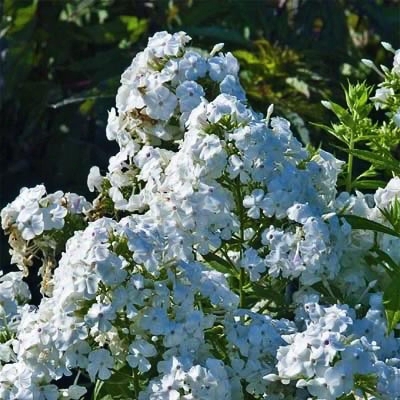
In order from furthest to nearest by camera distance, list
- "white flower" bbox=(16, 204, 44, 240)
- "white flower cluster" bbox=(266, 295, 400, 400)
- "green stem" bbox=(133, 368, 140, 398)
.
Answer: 1. "white flower" bbox=(16, 204, 44, 240)
2. "green stem" bbox=(133, 368, 140, 398)
3. "white flower cluster" bbox=(266, 295, 400, 400)

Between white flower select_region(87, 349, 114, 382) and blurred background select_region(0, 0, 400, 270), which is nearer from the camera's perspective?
white flower select_region(87, 349, 114, 382)

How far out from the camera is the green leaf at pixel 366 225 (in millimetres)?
1814

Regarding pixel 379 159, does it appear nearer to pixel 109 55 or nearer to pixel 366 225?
pixel 366 225

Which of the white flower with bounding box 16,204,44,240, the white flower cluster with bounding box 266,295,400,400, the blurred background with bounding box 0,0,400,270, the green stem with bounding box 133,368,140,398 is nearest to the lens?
the white flower cluster with bounding box 266,295,400,400

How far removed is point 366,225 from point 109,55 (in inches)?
67.2

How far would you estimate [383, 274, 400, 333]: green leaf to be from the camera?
67.5 inches

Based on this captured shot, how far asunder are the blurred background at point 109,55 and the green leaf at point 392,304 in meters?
1.35

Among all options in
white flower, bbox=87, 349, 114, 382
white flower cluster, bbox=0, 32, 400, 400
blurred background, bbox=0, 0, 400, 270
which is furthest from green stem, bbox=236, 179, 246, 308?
blurred background, bbox=0, 0, 400, 270

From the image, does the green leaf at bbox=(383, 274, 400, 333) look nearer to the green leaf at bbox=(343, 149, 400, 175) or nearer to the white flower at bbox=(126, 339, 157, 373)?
the green leaf at bbox=(343, 149, 400, 175)

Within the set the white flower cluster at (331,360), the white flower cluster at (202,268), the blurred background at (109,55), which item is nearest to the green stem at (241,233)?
the white flower cluster at (202,268)

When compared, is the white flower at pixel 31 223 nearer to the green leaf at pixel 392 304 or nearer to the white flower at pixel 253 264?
the white flower at pixel 253 264

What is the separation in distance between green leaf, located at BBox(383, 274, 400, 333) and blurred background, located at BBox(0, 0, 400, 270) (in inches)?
53.0

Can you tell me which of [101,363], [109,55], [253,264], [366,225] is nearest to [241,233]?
[253,264]

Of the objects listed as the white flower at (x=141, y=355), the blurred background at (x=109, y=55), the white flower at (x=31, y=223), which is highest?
the white flower at (x=31, y=223)
